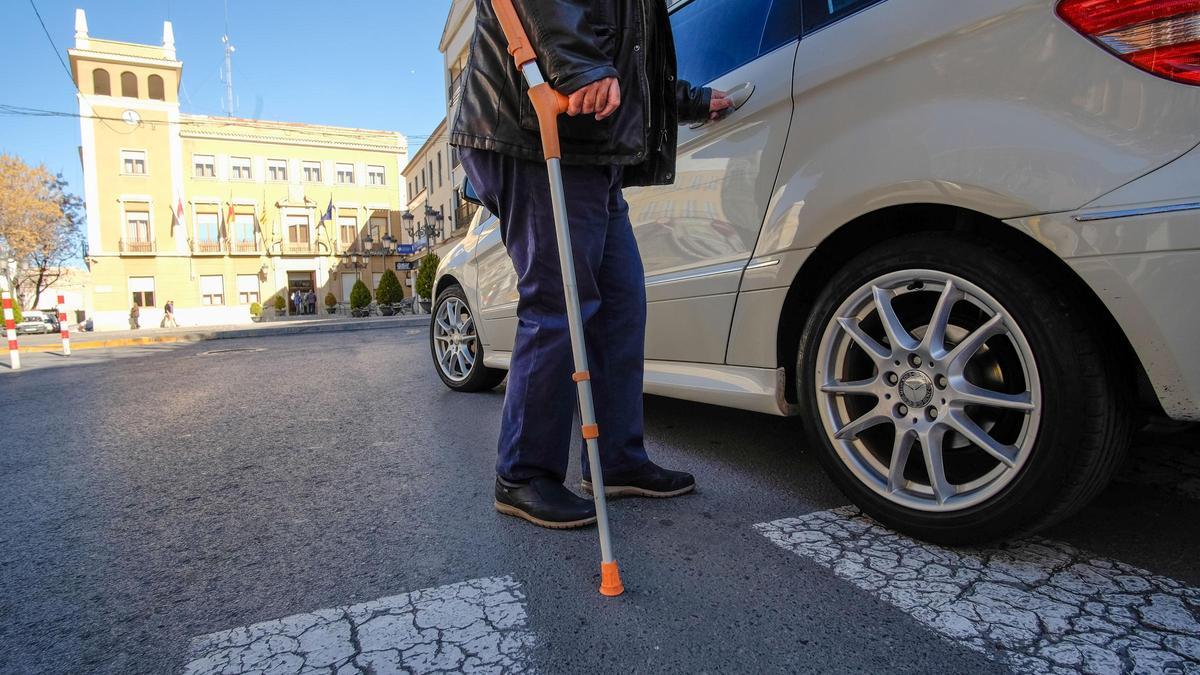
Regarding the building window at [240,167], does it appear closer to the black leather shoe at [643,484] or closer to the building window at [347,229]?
the building window at [347,229]

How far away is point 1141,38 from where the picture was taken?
3.84 feet

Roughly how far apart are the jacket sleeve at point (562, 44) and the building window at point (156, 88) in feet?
147

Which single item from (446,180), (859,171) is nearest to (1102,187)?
(859,171)

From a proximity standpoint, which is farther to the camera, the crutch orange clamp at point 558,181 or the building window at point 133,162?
the building window at point 133,162

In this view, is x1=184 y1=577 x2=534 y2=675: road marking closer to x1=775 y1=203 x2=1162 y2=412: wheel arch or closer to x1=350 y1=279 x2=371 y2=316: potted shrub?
x1=775 y1=203 x2=1162 y2=412: wheel arch

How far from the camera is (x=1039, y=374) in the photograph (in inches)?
52.2

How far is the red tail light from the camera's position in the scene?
1.13 m

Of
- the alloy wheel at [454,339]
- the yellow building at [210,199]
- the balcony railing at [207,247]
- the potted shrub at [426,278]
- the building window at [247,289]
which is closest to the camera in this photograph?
the alloy wheel at [454,339]

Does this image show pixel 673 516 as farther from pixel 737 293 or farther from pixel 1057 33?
pixel 1057 33

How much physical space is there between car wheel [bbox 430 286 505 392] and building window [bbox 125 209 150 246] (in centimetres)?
4057

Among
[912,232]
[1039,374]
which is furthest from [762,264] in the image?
[1039,374]

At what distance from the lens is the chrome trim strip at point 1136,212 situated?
1108 millimetres

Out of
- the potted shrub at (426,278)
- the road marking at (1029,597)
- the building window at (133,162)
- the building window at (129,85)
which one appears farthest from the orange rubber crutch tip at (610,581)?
the building window at (129,85)

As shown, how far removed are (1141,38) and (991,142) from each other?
28 cm
